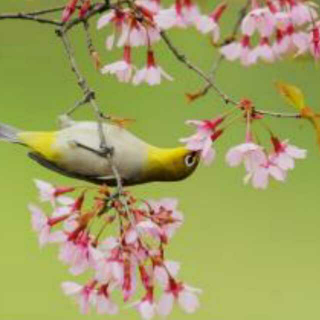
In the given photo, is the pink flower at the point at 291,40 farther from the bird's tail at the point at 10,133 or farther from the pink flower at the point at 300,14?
the bird's tail at the point at 10,133

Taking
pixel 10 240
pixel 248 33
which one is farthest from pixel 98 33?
pixel 248 33

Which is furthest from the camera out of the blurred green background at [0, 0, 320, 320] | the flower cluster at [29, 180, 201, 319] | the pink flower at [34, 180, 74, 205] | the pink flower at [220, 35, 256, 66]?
the blurred green background at [0, 0, 320, 320]

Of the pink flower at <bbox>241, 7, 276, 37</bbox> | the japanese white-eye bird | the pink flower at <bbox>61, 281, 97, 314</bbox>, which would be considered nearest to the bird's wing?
the japanese white-eye bird

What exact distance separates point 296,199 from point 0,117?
2.77 feet

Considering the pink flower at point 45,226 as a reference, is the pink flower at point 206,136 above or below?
above

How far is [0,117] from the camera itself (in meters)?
3.03

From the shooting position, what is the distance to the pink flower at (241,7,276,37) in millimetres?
1196

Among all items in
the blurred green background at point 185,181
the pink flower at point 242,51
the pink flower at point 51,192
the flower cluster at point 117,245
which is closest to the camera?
the flower cluster at point 117,245

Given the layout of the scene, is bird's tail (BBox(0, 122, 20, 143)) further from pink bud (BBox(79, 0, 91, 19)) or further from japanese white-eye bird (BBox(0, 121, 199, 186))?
pink bud (BBox(79, 0, 91, 19))

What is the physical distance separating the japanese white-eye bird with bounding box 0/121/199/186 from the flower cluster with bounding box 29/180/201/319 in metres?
0.04

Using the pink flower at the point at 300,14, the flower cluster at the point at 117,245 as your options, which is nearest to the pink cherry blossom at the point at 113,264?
the flower cluster at the point at 117,245

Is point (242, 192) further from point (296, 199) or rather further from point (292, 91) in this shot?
point (292, 91)

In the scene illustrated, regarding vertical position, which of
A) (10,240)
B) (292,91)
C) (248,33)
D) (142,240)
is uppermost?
(10,240)

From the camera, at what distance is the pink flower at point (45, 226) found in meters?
1.11
